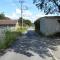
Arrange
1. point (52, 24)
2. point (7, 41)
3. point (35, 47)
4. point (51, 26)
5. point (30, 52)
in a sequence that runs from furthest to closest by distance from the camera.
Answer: point (51, 26)
point (52, 24)
point (7, 41)
point (35, 47)
point (30, 52)

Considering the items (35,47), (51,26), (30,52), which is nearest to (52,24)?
(51,26)

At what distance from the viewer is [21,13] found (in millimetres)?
82938

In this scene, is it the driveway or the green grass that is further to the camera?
the green grass

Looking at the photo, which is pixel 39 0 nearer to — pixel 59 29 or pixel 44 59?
pixel 59 29

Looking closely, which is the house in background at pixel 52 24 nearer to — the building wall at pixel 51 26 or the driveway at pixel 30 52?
the building wall at pixel 51 26

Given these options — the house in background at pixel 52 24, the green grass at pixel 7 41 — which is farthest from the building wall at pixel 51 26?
the green grass at pixel 7 41

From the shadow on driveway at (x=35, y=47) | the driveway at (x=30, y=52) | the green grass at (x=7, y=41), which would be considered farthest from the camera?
the green grass at (x=7, y=41)

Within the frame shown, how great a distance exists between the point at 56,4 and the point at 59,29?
32.9 ft

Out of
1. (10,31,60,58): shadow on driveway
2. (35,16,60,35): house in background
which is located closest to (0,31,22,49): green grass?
(10,31,60,58): shadow on driveway

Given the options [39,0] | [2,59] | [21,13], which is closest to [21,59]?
[2,59]

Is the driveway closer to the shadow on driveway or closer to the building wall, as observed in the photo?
the shadow on driveway

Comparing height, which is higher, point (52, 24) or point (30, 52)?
point (52, 24)

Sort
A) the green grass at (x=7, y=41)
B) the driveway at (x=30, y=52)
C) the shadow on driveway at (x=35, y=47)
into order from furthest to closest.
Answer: the green grass at (x=7, y=41), the shadow on driveway at (x=35, y=47), the driveway at (x=30, y=52)

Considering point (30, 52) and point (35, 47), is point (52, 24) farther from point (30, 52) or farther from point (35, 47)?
point (30, 52)
